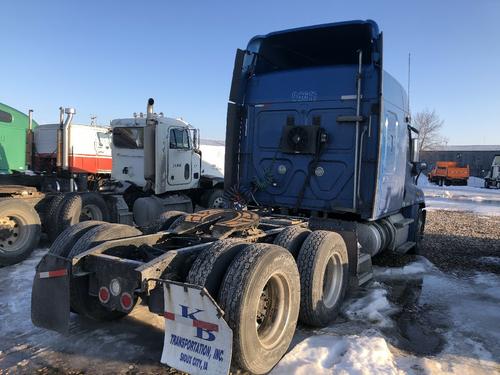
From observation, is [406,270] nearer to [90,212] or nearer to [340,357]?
[340,357]

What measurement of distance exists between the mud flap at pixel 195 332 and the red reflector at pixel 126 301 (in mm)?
366

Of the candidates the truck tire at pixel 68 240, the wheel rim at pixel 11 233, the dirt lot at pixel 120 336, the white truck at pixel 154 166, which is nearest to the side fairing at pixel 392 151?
the dirt lot at pixel 120 336

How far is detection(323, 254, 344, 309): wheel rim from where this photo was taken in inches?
207

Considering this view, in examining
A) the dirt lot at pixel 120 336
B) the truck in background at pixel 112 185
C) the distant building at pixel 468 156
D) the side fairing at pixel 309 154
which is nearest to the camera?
the dirt lot at pixel 120 336

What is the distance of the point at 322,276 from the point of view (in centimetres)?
489

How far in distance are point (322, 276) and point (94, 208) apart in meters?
6.61

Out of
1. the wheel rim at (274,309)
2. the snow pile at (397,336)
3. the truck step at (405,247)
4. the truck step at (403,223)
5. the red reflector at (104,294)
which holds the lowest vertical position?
the snow pile at (397,336)

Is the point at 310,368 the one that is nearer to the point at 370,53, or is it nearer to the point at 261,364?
the point at 261,364

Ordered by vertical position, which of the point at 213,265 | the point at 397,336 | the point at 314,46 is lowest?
the point at 397,336

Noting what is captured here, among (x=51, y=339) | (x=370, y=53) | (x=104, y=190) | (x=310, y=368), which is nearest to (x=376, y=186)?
(x=370, y=53)

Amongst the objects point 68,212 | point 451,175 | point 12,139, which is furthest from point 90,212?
point 451,175

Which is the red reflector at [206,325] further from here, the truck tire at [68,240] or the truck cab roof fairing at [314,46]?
the truck cab roof fairing at [314,46]

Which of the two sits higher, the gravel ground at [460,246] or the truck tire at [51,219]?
the truck tire at [51,219]

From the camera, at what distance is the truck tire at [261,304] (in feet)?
11.2
